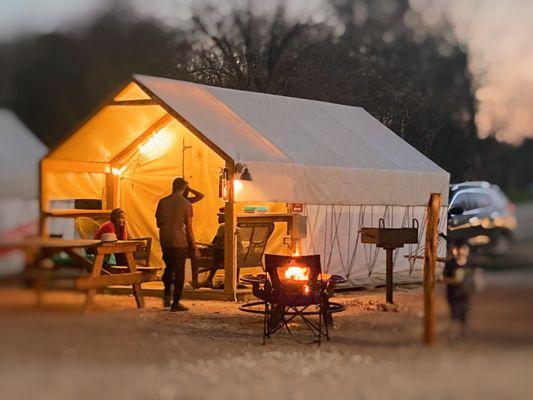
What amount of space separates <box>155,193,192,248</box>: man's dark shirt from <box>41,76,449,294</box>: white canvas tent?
121cm

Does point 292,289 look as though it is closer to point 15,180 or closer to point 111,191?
point 15,180

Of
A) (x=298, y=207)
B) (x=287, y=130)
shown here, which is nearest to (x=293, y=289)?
(x=298, y=207)

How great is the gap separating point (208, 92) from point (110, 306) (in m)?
7.96

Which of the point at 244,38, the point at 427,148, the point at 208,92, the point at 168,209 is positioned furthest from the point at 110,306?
the point at 244,38

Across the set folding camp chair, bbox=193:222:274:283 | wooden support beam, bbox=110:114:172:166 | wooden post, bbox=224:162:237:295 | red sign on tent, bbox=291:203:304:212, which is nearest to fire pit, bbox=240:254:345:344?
wooden post, bbox=224:162:237:295

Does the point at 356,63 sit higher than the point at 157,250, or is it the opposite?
the point at 356,63

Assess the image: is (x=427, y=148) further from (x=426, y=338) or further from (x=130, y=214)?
(x=426, y=338)

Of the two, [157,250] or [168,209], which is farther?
[157,250]

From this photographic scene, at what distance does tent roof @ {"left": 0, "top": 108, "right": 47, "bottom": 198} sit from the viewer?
143 inches

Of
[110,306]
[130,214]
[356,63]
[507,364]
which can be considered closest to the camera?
[110,306]

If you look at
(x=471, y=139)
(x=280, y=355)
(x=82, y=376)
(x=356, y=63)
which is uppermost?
(x=356, y=63)

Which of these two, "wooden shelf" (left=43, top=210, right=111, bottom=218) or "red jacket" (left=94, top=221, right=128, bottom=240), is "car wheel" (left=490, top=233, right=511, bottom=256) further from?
"red jacket" (left=94, top=221, right=128, bottom=240)

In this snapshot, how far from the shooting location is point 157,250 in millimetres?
13633

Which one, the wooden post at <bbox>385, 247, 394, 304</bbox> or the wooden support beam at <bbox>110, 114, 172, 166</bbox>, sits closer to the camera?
the wooden post at <bbox>385, 247, 394, 304</bbox>
